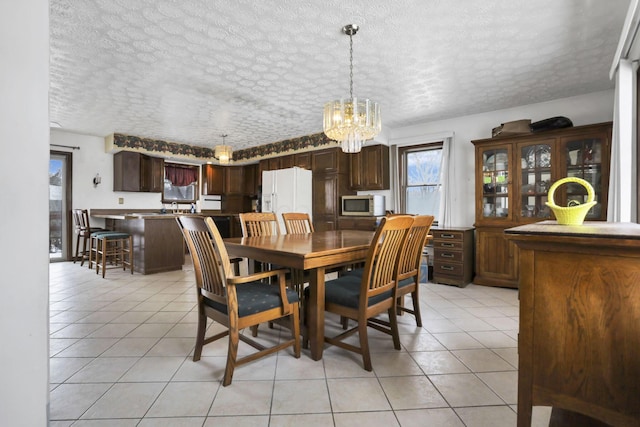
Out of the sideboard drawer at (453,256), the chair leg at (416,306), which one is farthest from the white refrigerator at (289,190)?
the chair leg at (416,306)

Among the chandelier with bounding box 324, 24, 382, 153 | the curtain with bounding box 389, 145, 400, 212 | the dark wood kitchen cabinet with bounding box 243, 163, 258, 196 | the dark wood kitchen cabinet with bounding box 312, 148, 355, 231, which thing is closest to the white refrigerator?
the dark wood kitchen cabinet with bounding box 312, 148, 355, 231

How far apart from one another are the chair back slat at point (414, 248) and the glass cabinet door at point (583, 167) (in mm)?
2440

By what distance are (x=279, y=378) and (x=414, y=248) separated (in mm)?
1324

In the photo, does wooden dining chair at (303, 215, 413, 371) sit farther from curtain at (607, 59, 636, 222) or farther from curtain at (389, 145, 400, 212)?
curtain at (389, 145, 400, 212)

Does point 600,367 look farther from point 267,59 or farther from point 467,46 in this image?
point 267,59

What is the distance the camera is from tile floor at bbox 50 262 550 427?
1410 millimetres

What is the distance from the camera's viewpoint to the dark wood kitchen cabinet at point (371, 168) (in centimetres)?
503

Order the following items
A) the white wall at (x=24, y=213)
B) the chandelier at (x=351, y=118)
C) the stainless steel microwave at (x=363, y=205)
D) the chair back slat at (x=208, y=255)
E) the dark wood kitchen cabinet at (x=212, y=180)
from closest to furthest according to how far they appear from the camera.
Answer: the white wall at (x=24, y=213), the chair back slat at (x=208, y=255), the chandelier at (x=351, y=118), the stainless steel microwave at (x=363, y=205), the dark wood kitchen cabinet at (x=212, y=180)

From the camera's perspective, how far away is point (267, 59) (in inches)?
110

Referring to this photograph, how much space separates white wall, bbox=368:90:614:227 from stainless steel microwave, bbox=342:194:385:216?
38cm

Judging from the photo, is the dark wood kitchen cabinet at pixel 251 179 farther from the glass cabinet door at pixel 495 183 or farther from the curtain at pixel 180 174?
the glass cabinet door at pixel 495 183

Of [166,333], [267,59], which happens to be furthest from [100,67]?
[166,333]

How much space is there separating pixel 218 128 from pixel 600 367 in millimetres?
5518

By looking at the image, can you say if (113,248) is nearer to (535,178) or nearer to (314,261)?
(314,261)
